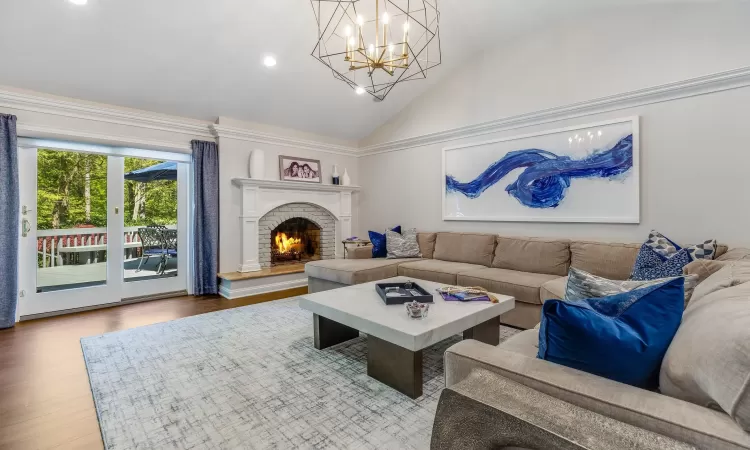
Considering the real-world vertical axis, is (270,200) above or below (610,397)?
above

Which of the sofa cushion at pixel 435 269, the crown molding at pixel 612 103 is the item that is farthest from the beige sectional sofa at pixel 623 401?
the crown molding at pixel 612 103

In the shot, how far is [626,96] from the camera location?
337cm

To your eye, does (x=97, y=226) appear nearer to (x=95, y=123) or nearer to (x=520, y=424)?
(x=95, y=123)

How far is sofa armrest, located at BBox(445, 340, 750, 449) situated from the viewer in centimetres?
77

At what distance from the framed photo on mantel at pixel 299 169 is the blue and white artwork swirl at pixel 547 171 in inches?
95.5

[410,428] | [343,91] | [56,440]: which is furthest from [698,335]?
[343,91]

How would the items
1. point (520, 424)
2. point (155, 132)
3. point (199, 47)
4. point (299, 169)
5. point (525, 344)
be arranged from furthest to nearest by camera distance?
point (299, 169), point (155, 132), point (199, 47), point (525, 344), point (520, 424)

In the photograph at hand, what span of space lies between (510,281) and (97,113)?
183 inches

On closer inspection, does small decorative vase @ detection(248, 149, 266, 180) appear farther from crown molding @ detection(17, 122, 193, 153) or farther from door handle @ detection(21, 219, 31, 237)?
door handle @ detection(21, 219, 31, 237)

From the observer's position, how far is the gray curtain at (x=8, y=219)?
10.8 ft

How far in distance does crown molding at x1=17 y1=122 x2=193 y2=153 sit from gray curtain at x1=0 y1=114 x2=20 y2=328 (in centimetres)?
15

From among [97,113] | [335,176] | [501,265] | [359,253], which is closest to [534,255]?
[501,265]

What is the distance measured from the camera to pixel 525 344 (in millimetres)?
1688

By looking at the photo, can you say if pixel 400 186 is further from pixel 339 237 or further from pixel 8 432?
pixel 8 432
